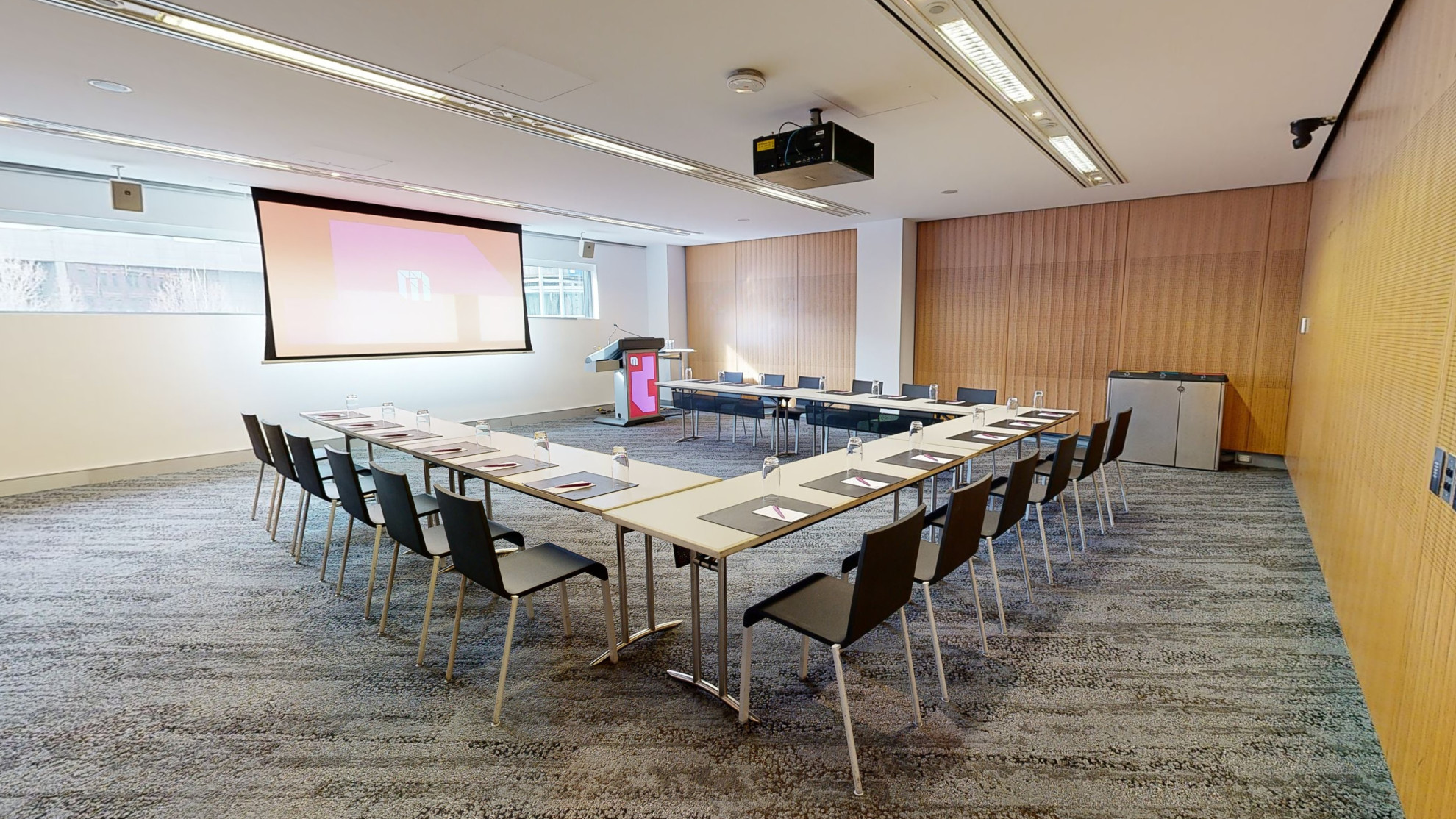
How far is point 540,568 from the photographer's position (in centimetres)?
279

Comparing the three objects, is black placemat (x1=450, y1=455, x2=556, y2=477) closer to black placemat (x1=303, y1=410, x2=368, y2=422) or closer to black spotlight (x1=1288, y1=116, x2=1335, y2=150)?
black placemat (x1=303, y1=410, x2=368, y2=422)

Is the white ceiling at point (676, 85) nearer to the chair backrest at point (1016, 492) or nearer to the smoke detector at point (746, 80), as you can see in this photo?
the smoke detector at point (746, 80)

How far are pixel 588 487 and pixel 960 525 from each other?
Answer: 1703 mm

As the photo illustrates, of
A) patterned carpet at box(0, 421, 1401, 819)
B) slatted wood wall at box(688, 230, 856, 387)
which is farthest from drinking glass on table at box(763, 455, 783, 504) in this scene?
slatted wood wall at box(688, 230, 856, 387)

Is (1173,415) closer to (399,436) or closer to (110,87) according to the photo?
(399,436)

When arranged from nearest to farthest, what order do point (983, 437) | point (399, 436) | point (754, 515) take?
point (754, 515) → point (983, 437) → point (399, 436)

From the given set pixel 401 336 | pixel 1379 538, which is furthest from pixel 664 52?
pixel 401 336

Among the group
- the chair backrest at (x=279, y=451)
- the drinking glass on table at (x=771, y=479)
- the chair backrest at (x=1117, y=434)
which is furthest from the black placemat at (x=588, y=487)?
the chair backrest at (x=1117, y=434)

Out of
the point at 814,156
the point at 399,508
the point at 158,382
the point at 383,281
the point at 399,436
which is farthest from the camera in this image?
the point at 383,281

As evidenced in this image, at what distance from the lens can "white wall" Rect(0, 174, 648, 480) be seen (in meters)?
5.86

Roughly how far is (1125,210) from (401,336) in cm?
883

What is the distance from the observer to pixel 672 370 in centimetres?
1140

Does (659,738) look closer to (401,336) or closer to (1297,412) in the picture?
(1297,412)

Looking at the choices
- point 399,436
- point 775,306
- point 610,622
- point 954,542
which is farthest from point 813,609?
point 775,306
